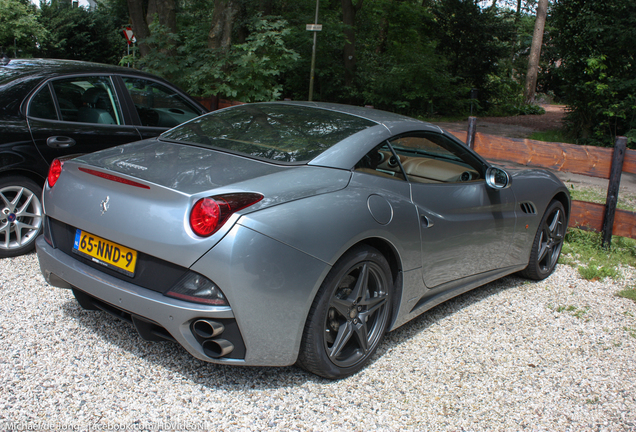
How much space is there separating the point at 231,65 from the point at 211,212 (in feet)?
29.1

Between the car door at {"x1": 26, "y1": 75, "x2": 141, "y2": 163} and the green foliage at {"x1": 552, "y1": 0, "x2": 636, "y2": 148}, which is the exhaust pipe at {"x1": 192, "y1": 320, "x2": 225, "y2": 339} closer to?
the car door at {"x1": 26, "y1": 75, "x2": 141, "y2": 163}

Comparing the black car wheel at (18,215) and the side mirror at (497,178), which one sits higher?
the side mirror at (497,178)

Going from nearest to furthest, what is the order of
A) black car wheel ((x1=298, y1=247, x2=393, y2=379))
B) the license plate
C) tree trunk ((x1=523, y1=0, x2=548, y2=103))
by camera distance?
the license plate < black car wheel ((x1=298, y1=247, x2=393, y2=379)) < tree trunk ((x1=523, y1=0, x2=548, y2=103))

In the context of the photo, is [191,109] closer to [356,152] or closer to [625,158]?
[356,152]

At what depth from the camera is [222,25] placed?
12.1 m

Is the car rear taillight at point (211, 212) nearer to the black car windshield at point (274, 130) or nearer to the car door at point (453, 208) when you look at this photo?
the black car windshield at point (274, 130)

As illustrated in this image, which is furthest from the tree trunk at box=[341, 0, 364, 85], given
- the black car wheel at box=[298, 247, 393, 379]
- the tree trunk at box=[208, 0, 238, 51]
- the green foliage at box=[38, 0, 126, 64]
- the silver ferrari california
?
the black car wheel at box=[298, 247, 393, 379]

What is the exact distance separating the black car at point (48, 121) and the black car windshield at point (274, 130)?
145 centimetres

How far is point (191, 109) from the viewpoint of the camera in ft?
18.5

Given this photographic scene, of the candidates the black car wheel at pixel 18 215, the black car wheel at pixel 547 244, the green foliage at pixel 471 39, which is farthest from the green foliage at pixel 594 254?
the green foliage at pixel 471 39

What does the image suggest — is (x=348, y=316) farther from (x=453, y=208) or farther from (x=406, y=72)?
(x=406, y=72)

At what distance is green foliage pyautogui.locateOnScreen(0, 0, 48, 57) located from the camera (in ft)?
87.4

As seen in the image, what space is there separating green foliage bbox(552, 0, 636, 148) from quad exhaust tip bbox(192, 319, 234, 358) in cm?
1230

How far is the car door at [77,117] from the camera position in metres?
4.48
